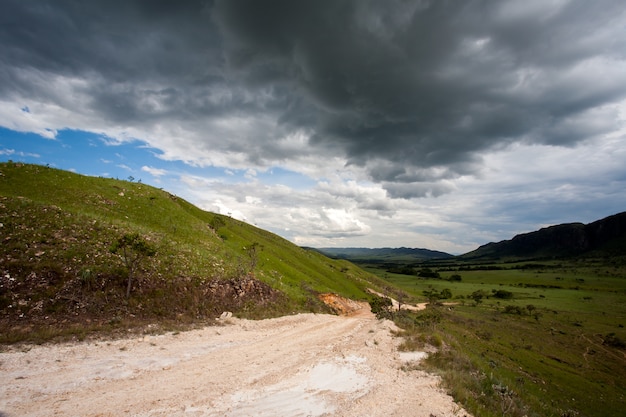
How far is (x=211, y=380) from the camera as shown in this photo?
14039mm

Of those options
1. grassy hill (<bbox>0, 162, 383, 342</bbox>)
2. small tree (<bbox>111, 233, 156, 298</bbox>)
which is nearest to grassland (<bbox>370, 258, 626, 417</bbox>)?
grassy hill (<bbox>0, 162, 383, 342</bbox>)

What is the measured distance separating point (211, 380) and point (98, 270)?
58.4 feet

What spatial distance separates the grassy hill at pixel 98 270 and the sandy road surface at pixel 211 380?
4.50 meters

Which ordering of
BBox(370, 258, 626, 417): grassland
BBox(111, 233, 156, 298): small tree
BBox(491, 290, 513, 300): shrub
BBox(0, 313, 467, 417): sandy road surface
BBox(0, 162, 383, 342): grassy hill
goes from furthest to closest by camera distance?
1. BBox(491, 290, 513, 300): shrub
2. BBox(111, 233, 156, 298): small tree
3. BBox(0, 162, 383, 342): grassy hill
4. BBox(370, 258, 626, 417): grassland
5. BBox(0, 313, 467, 417): sandy road surface

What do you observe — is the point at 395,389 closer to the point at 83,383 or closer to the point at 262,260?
the point at 83,383

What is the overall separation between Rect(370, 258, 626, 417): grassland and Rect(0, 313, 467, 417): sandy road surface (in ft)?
10.3

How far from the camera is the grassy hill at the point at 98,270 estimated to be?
69.6 ft

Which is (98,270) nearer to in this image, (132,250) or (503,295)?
(132,250)

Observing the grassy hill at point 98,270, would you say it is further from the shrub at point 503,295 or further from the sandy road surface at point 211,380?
the shrub at point 503,295

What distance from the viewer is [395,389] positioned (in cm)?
1413

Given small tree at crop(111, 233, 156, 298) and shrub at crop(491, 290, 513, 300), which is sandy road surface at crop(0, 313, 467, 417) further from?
shrub at crop(491, 290, 513, 300)

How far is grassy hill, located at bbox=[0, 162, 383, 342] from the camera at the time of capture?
835 inches

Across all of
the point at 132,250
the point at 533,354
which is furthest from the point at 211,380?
the point at 533,354

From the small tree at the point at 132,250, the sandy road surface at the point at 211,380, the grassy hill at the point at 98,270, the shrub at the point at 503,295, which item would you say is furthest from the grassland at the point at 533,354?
the small tree at the point at 132,250
